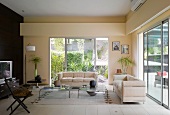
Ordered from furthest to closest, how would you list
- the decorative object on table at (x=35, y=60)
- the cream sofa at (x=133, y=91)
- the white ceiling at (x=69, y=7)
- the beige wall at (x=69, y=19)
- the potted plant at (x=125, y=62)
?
the beige wall at (x=69, y=19), the decorative object on table at (x=35, y=60), the potted plant at (x=125, y=62), the white ceiling at (x=69, y=7), the cream sofa at (x=133, y=91)

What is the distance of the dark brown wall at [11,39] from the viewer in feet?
24.0

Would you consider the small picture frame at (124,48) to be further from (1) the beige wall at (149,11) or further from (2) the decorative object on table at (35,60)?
(2) the decorative object on table at (35,60)

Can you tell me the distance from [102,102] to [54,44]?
16.1 feet

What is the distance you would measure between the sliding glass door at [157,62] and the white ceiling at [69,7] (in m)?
1.73

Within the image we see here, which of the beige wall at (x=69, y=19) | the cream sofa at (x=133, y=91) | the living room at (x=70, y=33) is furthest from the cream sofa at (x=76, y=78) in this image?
the cream sofa at (x=133, y=91)

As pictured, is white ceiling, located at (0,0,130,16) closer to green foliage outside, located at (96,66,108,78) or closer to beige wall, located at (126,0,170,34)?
beige wall, located at (126,0,170,34)

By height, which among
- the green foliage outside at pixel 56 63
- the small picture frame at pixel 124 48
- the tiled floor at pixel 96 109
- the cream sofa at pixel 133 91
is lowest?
the tiled floor at pixel 96 109

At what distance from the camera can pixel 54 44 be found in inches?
390

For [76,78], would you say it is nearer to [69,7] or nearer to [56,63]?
[56,63]

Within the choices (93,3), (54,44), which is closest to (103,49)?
(54,44)

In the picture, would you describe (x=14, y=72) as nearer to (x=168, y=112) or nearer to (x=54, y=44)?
(x=54, y=44)

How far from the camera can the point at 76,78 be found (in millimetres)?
8359

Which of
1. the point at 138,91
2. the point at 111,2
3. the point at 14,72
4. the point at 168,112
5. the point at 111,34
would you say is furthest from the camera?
the point at 111,34

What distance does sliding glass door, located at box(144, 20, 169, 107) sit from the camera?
5.37 metres
